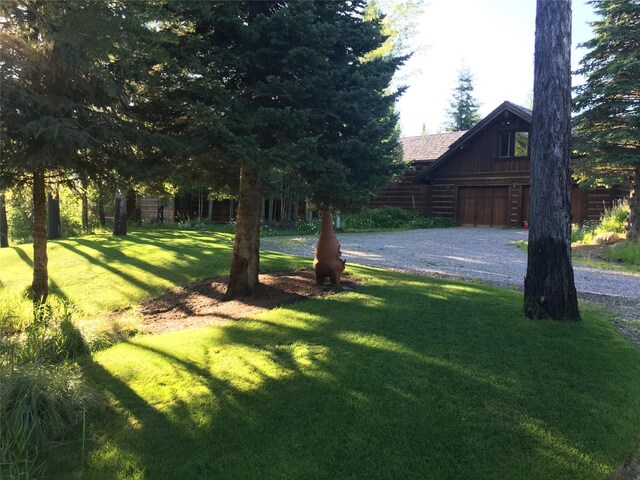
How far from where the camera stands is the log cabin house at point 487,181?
2219cm

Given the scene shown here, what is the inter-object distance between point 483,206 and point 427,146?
645 cm

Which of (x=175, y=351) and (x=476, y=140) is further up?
(x=476, y=140)

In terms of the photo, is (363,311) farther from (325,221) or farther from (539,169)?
(539,169)

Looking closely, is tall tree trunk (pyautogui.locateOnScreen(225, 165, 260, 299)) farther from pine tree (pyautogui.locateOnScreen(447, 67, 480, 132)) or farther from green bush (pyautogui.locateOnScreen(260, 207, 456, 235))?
pine tree (pyautogui.locateOnScreen(447, 67, 480, 132))

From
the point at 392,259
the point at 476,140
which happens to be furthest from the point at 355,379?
the point at 476,140

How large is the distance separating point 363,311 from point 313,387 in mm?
2077

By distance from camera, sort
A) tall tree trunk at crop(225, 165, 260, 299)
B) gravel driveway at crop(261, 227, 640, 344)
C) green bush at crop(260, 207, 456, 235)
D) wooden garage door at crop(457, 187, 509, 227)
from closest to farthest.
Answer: tall tree trunk at crop(225, 165, 260, 299)
gravel driveway at crop(261, 227, 640, 344)
green bush at crop(260, 207, 456, 235)
wooden garage door at crop(457, 187, 509, 227)

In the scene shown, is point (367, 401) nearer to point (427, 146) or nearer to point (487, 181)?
point (487, 181)

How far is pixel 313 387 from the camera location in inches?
160

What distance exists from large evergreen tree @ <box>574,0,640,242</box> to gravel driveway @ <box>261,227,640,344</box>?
3532 millimetres

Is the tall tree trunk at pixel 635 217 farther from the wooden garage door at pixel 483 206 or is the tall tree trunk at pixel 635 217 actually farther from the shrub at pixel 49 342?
the shrub at pixel 49 342

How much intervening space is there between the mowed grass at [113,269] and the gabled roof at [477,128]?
13.9 metres

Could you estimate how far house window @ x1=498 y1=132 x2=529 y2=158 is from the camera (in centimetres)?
2350

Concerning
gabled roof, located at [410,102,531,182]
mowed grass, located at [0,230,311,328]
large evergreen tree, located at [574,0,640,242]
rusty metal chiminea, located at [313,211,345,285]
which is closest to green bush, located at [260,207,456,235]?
gabled roof, located at [410,102,531,182]
